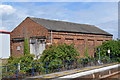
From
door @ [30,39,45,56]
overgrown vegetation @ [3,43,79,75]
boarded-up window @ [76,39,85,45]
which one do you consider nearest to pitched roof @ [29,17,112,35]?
boarded-up window @ [76,39,85,45]

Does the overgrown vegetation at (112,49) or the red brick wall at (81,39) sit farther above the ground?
the red brick wall at (81,39)

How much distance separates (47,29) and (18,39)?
274 inches

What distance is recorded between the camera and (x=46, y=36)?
24.3 m

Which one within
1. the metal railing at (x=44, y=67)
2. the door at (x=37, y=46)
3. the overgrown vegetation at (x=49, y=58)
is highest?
the door at (x=37, y=46)

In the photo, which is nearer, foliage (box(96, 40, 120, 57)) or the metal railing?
the metal railing

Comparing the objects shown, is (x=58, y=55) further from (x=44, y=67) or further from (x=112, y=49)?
(x=112, y=49)

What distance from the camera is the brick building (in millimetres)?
24844

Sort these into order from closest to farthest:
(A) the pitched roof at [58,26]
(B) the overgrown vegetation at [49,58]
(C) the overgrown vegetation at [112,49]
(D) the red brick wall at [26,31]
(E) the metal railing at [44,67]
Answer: (E) the metal railing at [44,67] → (B) the overgrown vegetation at [49,58] → (C) the overgrown vegetation at [112,49] → (D) the red brick wall at [26,31] → (A) the pitched roof at [58,26]

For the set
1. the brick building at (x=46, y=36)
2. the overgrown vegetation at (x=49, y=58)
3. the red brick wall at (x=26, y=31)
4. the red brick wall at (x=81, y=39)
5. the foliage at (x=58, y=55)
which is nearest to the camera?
the overgrown vegetation at (x=49, y=58)

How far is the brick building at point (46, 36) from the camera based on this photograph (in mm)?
24844

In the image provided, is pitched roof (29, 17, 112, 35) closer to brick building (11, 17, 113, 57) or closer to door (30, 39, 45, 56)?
brick building (11, 17, 113, 57)

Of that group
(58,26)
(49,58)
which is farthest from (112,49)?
(49,58)

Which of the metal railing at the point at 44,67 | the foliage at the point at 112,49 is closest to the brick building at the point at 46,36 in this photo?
the foliage at the point at 112,49

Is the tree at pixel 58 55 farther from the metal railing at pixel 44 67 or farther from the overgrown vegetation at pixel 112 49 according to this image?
the overgrown vegetation at pixel 112 49
